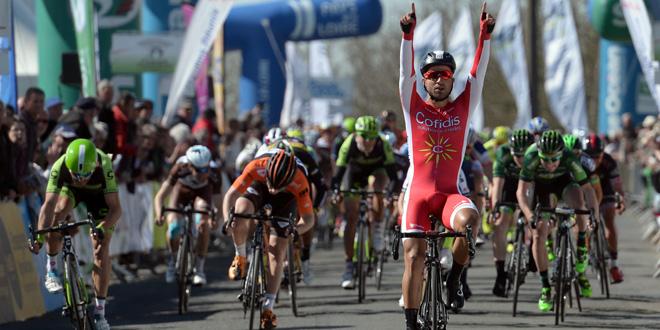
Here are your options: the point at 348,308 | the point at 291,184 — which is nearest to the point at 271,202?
the point at 291,184

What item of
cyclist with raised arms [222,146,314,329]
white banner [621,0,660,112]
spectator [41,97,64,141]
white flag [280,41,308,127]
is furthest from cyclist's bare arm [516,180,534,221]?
white flag [280,41,308,127]

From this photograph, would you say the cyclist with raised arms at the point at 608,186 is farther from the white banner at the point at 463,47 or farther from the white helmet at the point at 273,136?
the white banner at the point at 463,47

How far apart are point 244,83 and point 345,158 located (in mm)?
21110

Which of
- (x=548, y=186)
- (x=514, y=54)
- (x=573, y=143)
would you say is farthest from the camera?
(x=514, y=54)

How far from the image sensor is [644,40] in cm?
1984

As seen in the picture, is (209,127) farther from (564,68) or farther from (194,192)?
(564,68)

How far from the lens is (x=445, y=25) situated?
76.8m

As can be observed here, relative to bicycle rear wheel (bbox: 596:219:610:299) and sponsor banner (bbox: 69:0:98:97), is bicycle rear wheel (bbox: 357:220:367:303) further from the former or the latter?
sponsor banner (bbox: 69:0:98:97)

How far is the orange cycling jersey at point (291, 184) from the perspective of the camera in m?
13.4

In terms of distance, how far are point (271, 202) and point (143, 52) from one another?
34.1 ft

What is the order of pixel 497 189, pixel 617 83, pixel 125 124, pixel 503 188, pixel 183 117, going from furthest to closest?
pixel 617 83, pixel 183 117, pixel 125 124, pixel 503 188, pixel 497 189

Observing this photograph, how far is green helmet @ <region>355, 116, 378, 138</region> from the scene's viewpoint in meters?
17.2

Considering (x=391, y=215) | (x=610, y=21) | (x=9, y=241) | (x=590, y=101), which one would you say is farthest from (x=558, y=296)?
(x=590, y=101)

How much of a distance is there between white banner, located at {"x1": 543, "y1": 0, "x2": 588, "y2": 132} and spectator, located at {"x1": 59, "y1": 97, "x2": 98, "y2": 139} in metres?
12.8
